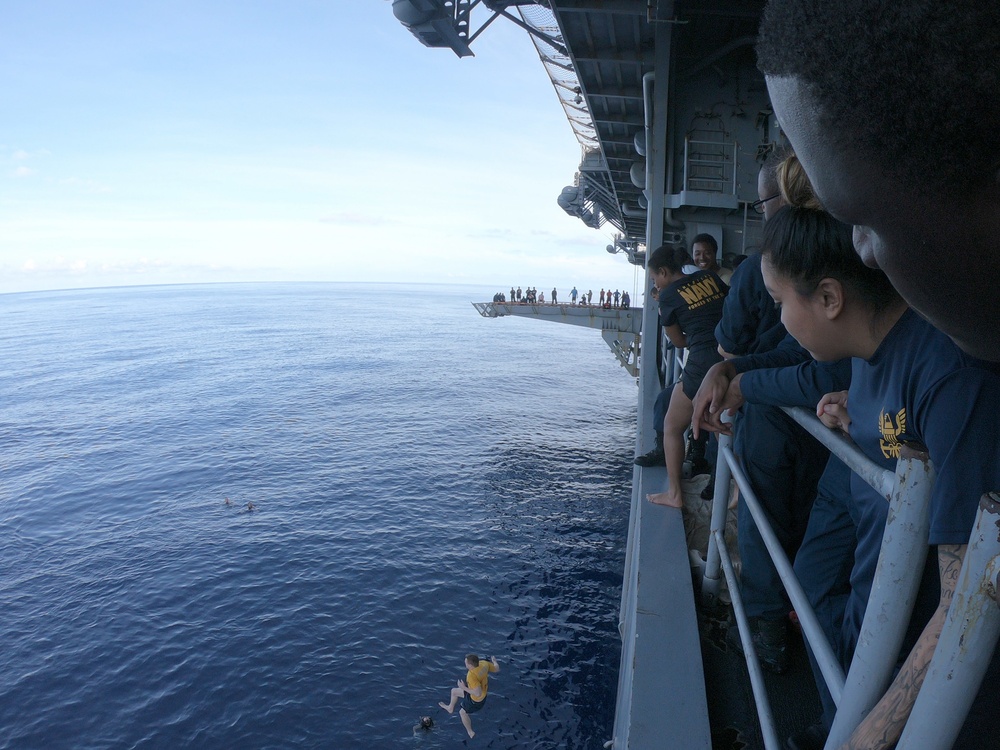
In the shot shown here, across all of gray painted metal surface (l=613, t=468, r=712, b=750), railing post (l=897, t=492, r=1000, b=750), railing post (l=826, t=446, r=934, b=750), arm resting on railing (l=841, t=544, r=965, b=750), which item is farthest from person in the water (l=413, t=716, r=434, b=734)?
railing post (l=897, t=492, r=1000, b=750)

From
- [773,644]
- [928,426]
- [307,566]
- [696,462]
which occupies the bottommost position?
[307,566]

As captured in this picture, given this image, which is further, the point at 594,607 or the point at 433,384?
the point at 433,384

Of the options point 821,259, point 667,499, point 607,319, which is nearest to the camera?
point 821,259

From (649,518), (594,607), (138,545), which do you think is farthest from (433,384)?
(649,518)

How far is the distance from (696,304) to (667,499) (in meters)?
1.69

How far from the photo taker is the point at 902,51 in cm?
61

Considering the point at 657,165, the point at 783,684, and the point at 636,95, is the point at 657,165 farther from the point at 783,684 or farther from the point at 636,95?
the point at 783,684

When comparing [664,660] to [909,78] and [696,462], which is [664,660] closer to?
[909,78]

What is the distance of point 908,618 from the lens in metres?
1.21

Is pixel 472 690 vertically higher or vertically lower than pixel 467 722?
higher

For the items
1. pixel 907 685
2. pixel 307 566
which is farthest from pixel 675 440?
pixel 307 566

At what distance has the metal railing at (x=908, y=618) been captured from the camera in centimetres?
86

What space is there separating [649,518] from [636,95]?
12124mm

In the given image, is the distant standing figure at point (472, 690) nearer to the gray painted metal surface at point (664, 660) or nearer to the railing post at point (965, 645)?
the gray painted metal surface at point (664, 660)
